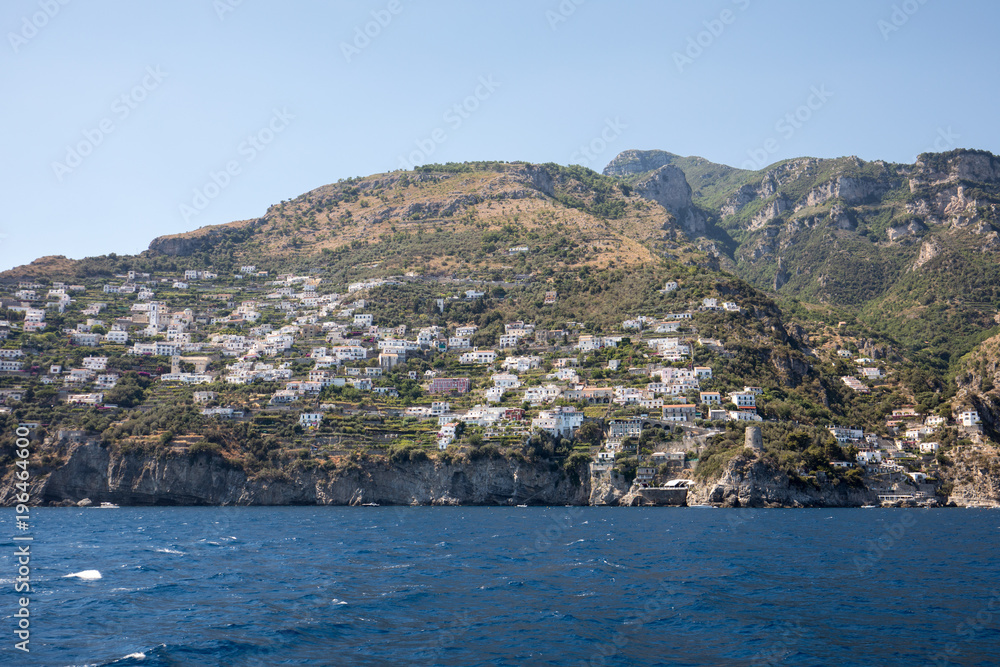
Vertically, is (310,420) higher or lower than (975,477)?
higher

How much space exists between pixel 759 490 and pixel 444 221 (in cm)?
10704

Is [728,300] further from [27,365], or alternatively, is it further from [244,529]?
[27,365]

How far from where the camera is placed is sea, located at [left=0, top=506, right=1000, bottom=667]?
22969mm

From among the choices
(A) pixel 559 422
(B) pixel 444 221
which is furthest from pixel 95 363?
(B) pixel 444 221

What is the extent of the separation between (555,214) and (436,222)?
23.8 metres

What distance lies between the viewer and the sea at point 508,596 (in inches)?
904

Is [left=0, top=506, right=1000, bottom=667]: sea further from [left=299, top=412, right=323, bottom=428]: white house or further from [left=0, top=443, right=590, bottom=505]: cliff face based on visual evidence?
[left=299, top=412, right=323, bottom=428]: white house

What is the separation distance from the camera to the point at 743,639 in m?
24.5

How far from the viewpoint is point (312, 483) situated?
8375cm

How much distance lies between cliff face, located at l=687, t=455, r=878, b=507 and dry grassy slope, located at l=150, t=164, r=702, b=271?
A: 227 ft

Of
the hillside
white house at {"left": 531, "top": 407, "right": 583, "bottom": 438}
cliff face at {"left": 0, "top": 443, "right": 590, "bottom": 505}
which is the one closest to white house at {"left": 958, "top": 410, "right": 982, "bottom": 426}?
the hillside

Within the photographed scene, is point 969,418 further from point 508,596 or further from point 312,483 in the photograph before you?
point 508,596

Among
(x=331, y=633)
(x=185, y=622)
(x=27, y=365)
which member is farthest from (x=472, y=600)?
(x=27, y=365)

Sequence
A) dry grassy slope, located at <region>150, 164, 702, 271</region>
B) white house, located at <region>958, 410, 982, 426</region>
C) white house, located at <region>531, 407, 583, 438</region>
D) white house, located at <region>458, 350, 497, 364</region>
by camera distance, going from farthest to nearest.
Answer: dry grassy slope, located at <region>150, 164, 702, 271</region> → white house, located at <region>458, 350, 497, 364</region> → white house, located at <region>958, 410, 982, 426</region> → white house, located at <region>531, 407, 583, 438</region>
